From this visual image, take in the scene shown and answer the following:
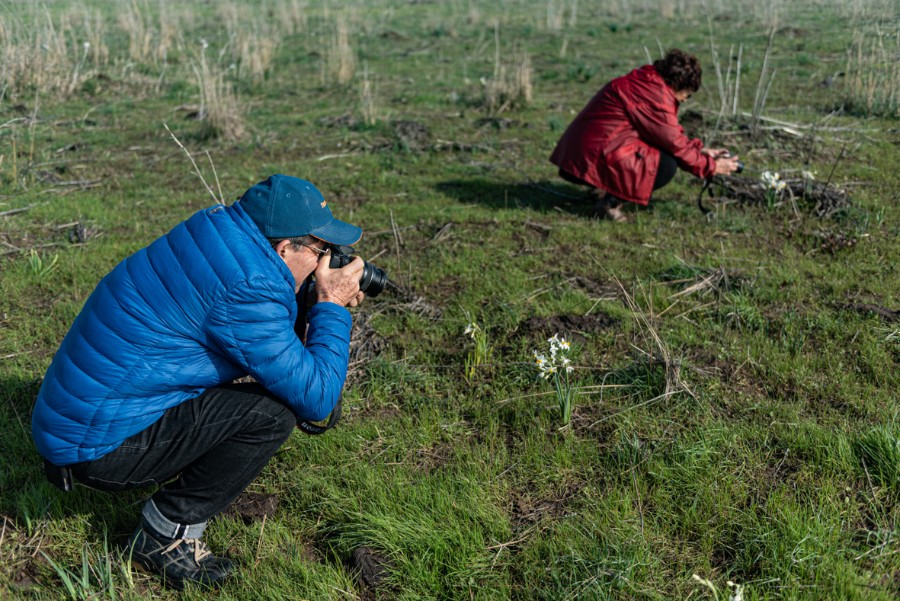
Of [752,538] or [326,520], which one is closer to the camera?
[752,538]

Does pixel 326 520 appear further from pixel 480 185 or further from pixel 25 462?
pixel 480 185

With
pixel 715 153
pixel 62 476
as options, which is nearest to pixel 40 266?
pixel 62 476

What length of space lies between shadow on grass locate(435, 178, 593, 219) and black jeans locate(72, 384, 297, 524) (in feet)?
13.3

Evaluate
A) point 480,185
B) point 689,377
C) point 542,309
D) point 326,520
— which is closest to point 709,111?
point 480,185

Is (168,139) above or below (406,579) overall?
below

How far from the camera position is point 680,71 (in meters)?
5.57

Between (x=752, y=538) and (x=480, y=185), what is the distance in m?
4.88

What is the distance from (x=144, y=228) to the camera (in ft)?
19.7

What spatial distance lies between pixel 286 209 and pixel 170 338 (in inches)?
23.9

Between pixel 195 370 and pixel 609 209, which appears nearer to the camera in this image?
pixel 195 370

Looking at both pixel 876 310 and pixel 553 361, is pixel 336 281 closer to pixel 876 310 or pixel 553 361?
pixel 553 361

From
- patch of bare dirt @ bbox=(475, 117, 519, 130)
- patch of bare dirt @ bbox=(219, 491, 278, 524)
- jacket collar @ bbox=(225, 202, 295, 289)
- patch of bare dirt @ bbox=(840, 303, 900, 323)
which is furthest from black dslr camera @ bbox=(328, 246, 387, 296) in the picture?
patch of bare dirt @ bbox=(475, 117, 519, 130)

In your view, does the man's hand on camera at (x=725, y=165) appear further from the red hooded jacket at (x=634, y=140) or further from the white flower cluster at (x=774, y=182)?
the white flower cluster at (x=774, y=182)

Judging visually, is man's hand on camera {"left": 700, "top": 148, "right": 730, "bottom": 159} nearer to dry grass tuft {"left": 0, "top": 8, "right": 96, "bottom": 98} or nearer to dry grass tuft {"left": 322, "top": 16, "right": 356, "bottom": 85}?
dry grass tuft {"left": 322, "top": 16, "right": 356, "bottom": 85}
